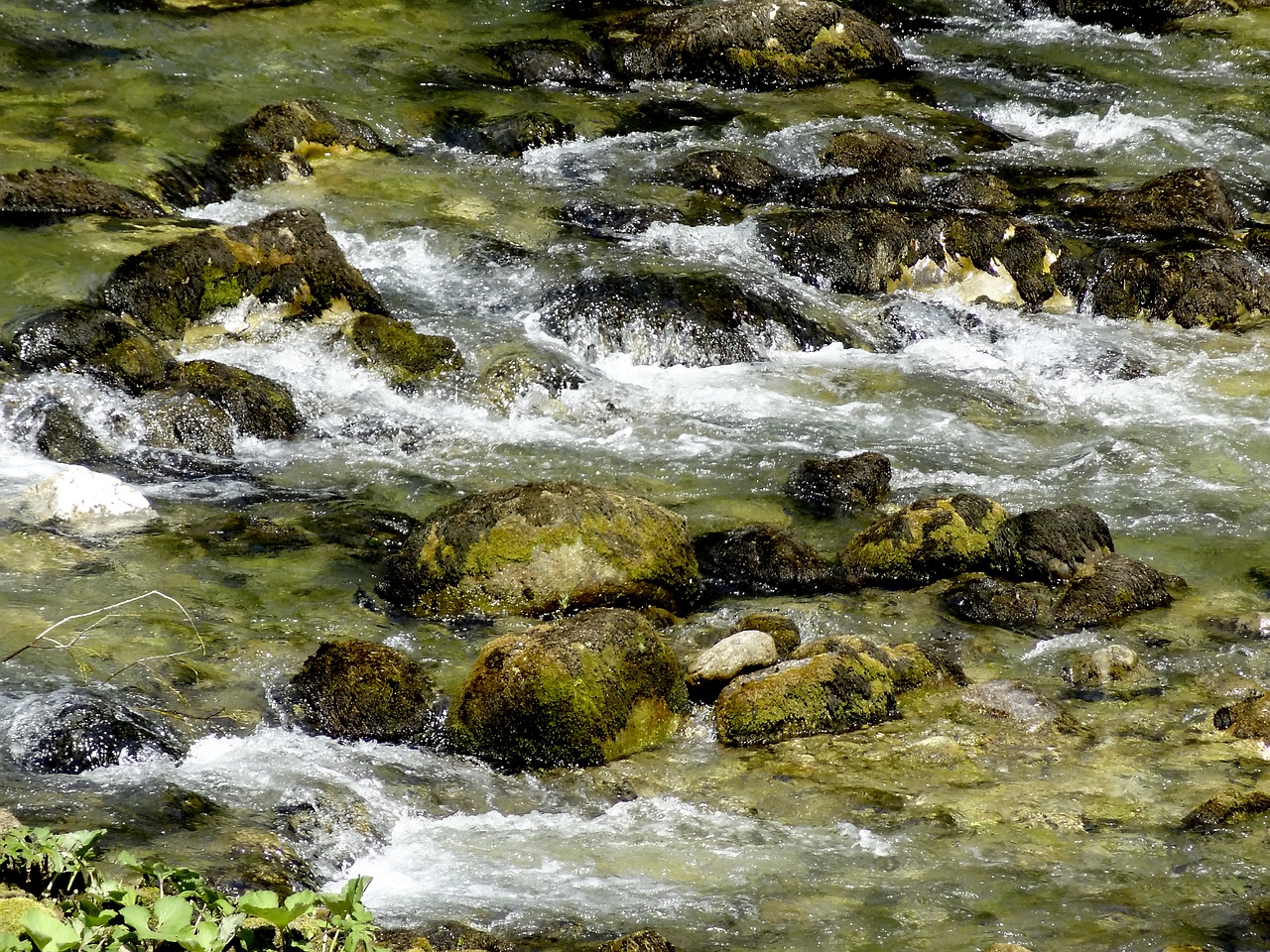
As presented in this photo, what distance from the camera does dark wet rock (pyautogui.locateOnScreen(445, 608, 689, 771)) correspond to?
6078mm

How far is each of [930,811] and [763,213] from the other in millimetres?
8503

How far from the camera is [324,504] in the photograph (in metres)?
8.57

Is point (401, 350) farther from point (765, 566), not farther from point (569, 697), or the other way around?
point (569, 697)

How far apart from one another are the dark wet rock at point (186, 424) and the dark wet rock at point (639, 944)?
5721 mm

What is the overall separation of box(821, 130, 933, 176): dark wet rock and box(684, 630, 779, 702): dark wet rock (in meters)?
8.55

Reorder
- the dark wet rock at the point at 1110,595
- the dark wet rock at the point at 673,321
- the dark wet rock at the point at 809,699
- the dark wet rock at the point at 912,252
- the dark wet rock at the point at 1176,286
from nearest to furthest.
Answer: the dark wet rock at the point at 809,699 < the dark wet rock at the point at 1110,595 < the dark wet rock at the point at 673,321 < the dark wet rock at the point at 1176,286 < the dark wet rock at the point at 912,252

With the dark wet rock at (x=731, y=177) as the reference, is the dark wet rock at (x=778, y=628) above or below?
below

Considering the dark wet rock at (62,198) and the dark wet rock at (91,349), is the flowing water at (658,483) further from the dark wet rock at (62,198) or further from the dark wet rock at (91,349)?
the dark wet rock at (62,198)

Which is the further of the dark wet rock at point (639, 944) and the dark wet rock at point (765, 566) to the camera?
the dark wet rock at point (765, 566)

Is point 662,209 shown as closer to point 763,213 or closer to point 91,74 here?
point 763,213

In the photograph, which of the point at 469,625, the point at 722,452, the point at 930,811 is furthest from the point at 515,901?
the point at 722,452

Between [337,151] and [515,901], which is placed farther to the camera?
[337,151]

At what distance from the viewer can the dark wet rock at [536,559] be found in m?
7.32

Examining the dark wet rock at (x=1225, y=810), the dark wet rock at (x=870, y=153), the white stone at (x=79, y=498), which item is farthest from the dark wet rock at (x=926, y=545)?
the dark wet rock at (x=870, y=153)
